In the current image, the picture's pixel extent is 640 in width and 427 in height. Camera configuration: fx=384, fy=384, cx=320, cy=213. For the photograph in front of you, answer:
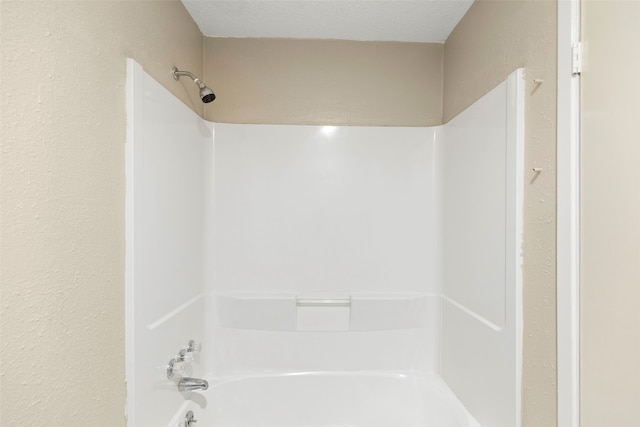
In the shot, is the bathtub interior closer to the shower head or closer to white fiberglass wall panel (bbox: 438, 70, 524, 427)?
white fiberglass wall panel (bbox: 438, 70, 524, 427)

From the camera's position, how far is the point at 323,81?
2197mm

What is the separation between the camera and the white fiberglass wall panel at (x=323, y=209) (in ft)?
7.16

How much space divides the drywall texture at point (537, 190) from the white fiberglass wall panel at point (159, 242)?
4.21ft

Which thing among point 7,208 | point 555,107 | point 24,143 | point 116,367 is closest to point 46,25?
point 24,143

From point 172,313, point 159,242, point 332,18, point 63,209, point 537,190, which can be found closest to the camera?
point 63,209

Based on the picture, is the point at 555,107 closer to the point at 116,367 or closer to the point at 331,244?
the point at 331,244

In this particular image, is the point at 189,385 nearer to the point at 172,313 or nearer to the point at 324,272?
the point at 172,313

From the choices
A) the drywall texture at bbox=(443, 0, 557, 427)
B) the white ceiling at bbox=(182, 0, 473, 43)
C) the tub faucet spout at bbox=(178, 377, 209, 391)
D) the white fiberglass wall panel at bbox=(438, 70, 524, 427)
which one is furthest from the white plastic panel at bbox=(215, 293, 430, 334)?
the white ceiling at bbox=(182, 0, 473, 43)

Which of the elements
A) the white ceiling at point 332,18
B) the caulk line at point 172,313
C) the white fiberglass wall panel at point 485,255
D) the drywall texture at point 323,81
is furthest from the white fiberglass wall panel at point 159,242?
the white fiberglass wall panel at point 485,255

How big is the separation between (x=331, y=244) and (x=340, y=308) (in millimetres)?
364

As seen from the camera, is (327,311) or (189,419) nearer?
(189,419)
